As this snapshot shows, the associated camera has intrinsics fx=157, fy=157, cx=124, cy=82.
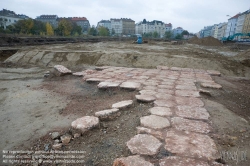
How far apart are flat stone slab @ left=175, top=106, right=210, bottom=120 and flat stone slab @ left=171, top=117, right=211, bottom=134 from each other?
0.12 meters

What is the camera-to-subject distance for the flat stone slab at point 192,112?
198 centimetres

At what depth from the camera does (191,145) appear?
144cm

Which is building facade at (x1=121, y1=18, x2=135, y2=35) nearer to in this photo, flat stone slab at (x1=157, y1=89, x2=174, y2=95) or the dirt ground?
the dirt ground

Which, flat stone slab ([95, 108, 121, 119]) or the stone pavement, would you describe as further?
flat stone slab ([95, 108, 121, 119])

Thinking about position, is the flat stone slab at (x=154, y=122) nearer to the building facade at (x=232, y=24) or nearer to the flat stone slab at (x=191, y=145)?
the flat stone slab at (x=191, y=145)

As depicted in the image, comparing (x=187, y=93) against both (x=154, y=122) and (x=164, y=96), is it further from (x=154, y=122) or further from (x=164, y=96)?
(x=154, y=122)

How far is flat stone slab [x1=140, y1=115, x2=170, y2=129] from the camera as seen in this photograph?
1.77m

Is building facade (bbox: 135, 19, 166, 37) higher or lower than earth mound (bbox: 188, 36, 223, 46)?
higher

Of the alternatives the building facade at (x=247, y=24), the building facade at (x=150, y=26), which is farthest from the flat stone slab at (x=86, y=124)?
the building facade at (x=150, y=26)

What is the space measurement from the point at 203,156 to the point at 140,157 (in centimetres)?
52

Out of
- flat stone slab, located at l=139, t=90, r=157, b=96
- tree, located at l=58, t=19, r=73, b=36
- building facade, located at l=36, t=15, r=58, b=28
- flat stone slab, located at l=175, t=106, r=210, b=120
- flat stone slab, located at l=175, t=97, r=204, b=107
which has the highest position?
building facade, located at l=36, t=15, r=58, b=28

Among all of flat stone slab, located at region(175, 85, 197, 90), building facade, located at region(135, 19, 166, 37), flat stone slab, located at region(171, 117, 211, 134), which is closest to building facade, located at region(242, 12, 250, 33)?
building facade, located at region(135, 19, 166, 37)

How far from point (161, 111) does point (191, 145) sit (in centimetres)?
72

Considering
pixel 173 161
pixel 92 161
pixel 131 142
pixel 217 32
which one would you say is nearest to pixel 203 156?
Result: pixel 173 161
